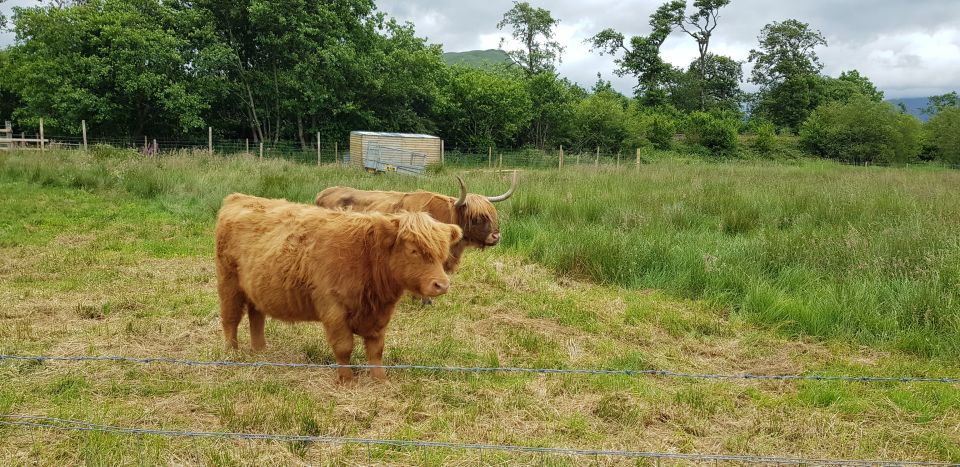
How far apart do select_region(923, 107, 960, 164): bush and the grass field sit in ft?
92.3

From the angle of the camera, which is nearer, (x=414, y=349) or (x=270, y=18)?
(x=414, y=349)

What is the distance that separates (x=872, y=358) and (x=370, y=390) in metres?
3.86

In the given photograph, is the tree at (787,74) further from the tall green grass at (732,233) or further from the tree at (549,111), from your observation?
the tall green grass at (732,233)

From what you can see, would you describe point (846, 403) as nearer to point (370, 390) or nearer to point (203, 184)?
point (370, 390)

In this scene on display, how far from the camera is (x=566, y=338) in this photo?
199 inches

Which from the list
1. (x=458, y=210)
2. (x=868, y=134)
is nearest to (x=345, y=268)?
(x=458, y=210)

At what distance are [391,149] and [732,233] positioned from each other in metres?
15.2

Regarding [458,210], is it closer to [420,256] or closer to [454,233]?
[454,233]

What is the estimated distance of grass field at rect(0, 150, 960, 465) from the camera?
3273 mm

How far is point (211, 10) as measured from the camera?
84.7 ft

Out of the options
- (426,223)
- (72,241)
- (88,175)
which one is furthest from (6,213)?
(426,223)

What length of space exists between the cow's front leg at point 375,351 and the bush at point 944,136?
36.7 meters

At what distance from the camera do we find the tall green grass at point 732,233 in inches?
209

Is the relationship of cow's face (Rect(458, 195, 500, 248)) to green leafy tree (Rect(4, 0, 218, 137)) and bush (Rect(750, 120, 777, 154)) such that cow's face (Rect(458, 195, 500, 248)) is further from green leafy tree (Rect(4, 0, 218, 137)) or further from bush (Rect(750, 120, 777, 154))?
bush (Rect(750, 120, 777, 154))
